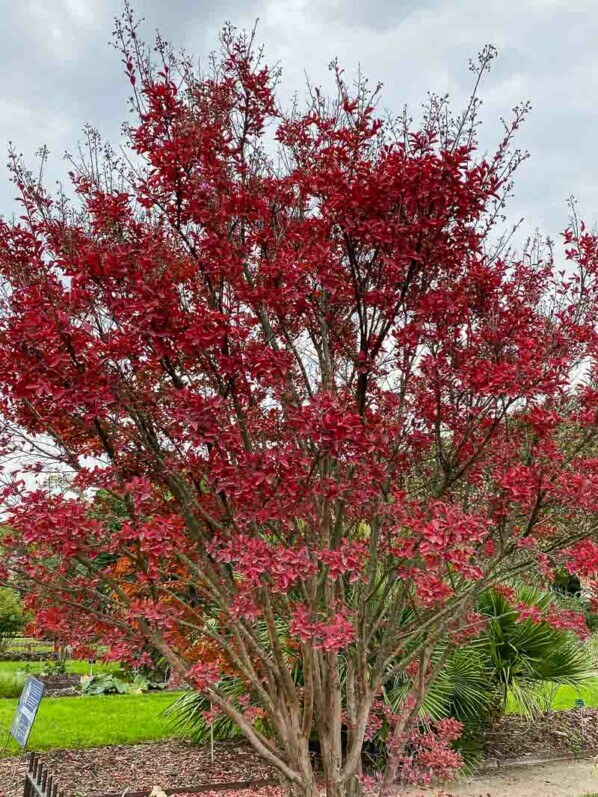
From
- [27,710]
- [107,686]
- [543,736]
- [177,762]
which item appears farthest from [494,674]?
[107,686]

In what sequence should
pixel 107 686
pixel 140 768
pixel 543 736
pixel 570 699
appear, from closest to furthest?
pixel 140 768, pixel 543 736, pixel 570 699, pixel 107 686

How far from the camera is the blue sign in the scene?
5.45 m

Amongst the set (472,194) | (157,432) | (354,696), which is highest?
(472,194)

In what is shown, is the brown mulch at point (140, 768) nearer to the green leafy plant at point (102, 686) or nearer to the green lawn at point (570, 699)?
the green lawn at point (570, 699)

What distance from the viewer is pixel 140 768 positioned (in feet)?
22.9

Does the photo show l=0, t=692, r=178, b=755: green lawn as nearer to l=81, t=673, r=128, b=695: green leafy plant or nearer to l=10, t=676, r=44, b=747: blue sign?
l=81, t=673, r=128, b=695: green leafy plant

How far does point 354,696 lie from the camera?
417 centimetres

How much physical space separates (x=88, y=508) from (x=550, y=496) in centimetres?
248

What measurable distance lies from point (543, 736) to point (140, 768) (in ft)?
16.8

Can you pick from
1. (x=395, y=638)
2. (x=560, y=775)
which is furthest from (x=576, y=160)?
(x=560, y=775)

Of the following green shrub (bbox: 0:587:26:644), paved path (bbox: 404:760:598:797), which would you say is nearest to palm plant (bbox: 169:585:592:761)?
paved path (bbox: 404:760:598:797)

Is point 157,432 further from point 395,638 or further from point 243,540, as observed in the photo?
point 395,638

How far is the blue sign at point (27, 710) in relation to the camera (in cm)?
545

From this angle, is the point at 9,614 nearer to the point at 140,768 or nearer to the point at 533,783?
the point at 140,768
